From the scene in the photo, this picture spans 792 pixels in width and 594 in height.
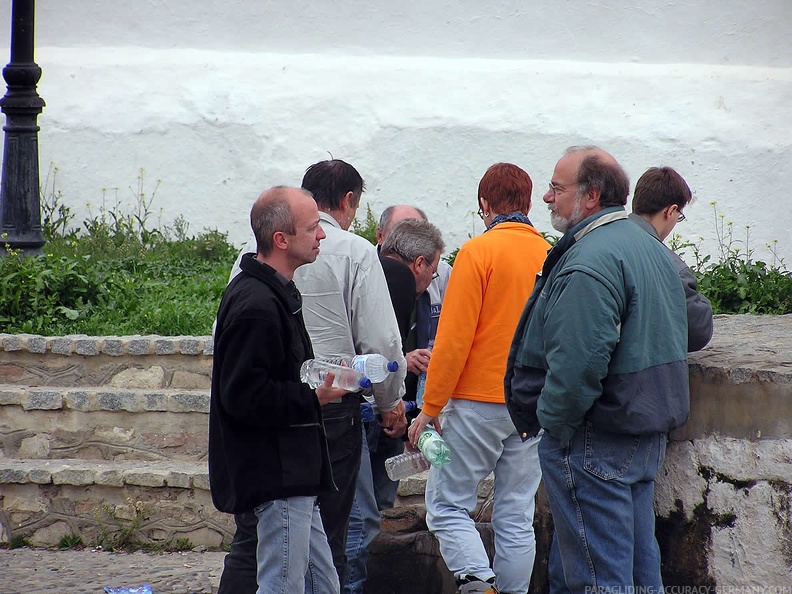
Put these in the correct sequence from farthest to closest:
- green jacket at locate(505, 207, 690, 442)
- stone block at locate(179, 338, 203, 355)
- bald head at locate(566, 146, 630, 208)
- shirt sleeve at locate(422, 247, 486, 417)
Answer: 1. stone block at locate(179, 338, 203, 355)
2. shirt sleeve at locate(422, 247, 486, 417)
3. bald head at locate(566, 146, 630, 208)
4. green jacket at locate(505, 207, 690, 442)

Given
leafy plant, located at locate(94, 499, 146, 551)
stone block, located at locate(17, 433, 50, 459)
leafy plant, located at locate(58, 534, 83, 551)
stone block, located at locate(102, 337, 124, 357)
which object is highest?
stone block, located at locate(102, 337, 124, 357)

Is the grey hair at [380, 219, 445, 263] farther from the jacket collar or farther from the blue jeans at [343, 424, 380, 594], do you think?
the jacket collar

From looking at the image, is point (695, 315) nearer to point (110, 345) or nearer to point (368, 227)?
point (110, 345)

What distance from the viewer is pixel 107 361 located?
241 inches

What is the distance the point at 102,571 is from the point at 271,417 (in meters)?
2.40

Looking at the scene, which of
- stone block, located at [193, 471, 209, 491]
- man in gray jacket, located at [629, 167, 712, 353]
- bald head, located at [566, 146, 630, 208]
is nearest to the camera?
bald head, located at [566, 146, 630, 208]

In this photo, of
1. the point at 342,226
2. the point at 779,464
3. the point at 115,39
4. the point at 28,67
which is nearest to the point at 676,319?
the point at 779,464

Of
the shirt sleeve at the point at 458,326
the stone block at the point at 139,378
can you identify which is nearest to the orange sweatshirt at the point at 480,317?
the shirt sleeve at the point at 458,326

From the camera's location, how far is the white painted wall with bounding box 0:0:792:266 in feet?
26.4

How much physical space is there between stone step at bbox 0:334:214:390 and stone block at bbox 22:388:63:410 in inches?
11.3

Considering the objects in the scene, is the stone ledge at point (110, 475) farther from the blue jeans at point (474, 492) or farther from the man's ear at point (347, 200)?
the man's ear at point (347, 200)

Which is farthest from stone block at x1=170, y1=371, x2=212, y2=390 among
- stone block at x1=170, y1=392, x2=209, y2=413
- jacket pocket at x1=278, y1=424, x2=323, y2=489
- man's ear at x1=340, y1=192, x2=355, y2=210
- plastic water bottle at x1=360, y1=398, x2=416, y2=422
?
jacket pocket at x1=278, y1=424, x2=323, y2=489

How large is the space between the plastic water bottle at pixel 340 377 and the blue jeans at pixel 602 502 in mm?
723

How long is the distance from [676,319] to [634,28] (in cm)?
553
